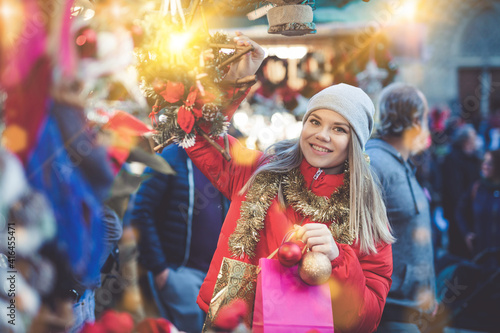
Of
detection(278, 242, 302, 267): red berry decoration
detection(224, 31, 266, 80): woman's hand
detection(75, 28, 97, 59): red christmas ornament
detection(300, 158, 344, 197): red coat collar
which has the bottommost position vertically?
detection(300, 158, 344, 197): red coat collar

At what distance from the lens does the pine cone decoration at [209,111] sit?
128 centimetres

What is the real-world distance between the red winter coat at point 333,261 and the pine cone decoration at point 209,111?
7.7 inches

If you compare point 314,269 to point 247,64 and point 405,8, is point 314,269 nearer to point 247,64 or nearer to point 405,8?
point 247,64

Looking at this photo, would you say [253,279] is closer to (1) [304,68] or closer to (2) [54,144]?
(2) [54,144]

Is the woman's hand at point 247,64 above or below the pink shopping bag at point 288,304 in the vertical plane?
above

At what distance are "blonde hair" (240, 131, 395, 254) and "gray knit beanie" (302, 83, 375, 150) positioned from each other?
0.05 m

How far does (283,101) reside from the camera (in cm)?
497

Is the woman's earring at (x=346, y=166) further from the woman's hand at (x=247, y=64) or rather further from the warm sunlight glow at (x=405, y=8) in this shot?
the warm sunlight glow at (x=405, y=8)

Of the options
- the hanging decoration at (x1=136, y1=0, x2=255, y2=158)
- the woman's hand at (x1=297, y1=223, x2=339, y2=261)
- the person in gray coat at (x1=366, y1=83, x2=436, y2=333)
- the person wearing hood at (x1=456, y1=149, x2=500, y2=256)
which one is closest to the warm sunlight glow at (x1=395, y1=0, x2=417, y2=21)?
the person in gray coat at (x1=366, y1=83, x2=436, y2=333)

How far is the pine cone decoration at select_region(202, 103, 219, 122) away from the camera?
1283mm

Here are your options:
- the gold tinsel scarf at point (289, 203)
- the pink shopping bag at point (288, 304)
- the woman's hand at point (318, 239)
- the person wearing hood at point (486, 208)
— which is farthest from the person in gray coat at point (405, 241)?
the person wearing hood at point (486, 208)

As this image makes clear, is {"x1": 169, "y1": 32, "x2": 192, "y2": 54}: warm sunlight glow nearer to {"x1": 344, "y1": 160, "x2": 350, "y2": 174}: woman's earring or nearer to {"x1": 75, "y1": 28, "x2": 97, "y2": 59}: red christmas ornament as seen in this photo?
{"x1": 75, "y1": 28, "x2": 97, "y2": 59}: red christmas ornament

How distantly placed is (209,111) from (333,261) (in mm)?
548

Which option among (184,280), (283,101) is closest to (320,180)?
(184,280)
